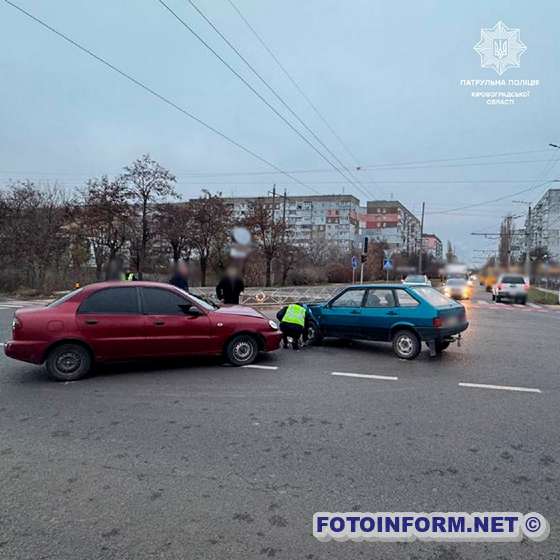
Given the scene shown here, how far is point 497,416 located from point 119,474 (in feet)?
13.6

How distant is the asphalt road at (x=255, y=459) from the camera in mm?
2604

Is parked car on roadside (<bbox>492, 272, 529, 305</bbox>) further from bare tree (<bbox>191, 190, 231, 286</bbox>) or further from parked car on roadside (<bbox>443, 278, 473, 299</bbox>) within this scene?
bare tree (<bbox>191, 190, 231, 286</bbox>)

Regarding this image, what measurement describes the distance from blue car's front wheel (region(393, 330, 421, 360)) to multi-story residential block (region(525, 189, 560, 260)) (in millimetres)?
58309

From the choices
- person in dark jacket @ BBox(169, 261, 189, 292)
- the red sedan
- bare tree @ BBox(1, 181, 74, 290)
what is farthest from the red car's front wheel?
bare tree @ BBox(1, 181, 74, 290)

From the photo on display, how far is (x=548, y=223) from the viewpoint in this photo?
6166 cm

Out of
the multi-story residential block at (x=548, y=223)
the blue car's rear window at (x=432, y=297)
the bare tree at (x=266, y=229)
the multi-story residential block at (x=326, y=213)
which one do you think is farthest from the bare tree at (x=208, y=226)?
the multi-story residential block at (x=548, y=223)

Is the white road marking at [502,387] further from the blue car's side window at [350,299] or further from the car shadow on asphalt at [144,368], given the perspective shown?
the car shadow on asphalt at [144,368]

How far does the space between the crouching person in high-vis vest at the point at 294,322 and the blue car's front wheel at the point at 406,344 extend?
76.0 inches

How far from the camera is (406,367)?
7141 millimetres

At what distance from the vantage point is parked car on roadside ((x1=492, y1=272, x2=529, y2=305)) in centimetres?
2477

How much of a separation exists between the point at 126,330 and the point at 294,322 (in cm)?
352

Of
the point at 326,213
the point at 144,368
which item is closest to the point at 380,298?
the point at 144,368

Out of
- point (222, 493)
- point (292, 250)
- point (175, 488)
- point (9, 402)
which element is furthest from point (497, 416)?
point (292, 250)

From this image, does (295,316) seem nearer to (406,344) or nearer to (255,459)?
(406,344)
